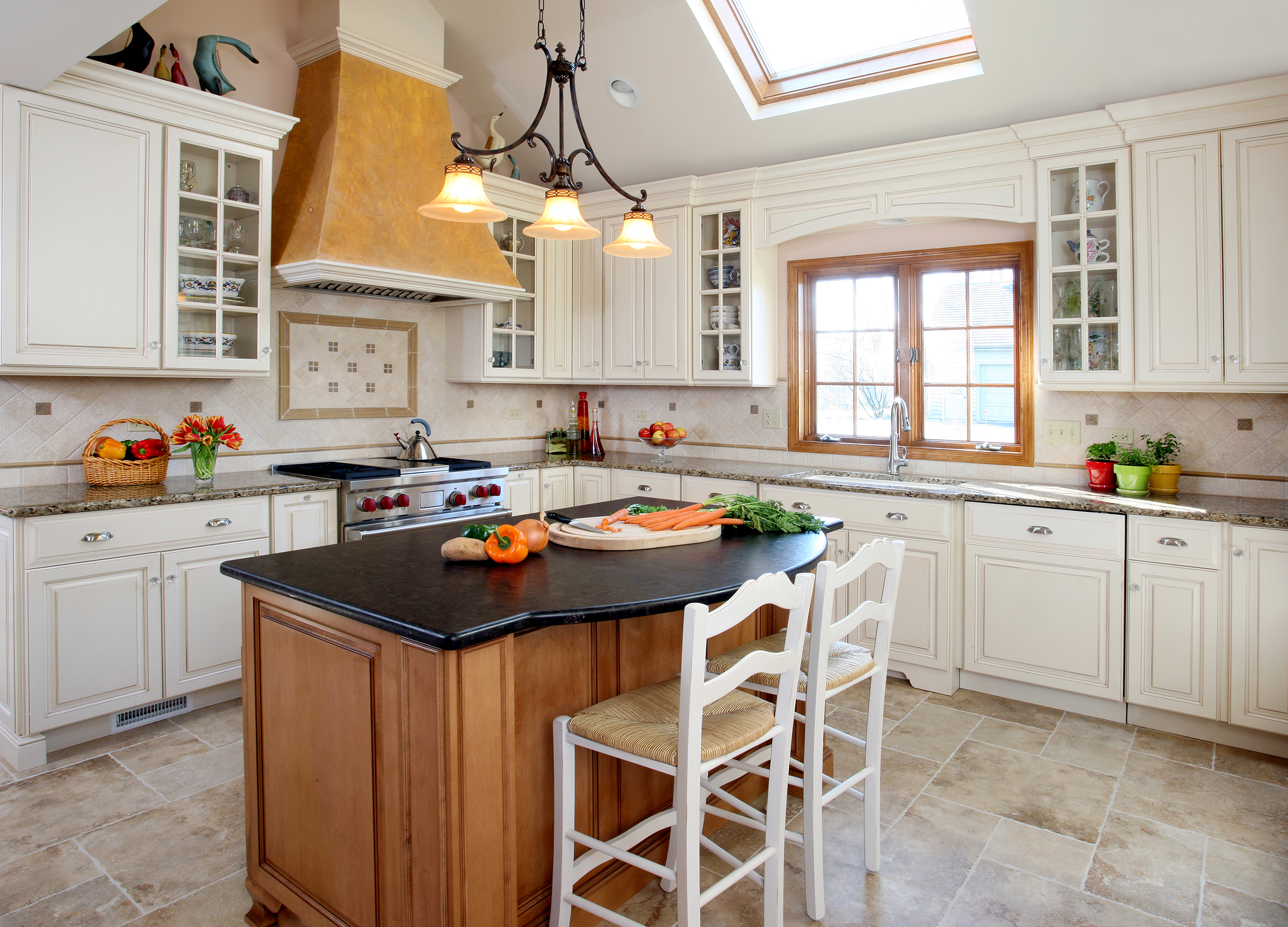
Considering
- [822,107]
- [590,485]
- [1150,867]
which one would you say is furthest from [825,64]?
[1150,867]

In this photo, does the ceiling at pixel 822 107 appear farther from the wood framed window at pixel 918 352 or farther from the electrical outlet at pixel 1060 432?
the electrical outlet at pixel 1060 432

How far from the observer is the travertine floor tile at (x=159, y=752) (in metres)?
3.04

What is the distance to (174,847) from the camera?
2.49 metres

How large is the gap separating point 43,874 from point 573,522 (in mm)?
1812

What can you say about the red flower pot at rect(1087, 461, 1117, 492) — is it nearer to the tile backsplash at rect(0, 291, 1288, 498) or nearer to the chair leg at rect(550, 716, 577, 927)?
the tile backsplash at rect(0, 291, 1288, 498)

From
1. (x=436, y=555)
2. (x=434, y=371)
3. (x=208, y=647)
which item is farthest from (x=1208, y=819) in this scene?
(x=434, y=371)

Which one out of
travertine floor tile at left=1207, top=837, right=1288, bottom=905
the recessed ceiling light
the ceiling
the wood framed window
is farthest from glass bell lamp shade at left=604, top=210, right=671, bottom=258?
travertine floor tile at left=1207, top=837, right=1288, bottom=905

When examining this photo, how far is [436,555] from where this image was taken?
2330 mm

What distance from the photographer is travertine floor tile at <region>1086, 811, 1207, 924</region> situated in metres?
2.22

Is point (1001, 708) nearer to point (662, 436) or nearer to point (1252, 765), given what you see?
point (1252, 765)

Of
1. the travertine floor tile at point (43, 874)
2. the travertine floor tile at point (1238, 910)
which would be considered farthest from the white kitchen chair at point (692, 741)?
the travertine floor tile at point (43, 874)

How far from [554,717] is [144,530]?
7.06 ft

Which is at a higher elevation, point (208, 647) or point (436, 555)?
point (436, 555)

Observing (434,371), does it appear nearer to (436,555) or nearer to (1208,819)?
(436,555)
